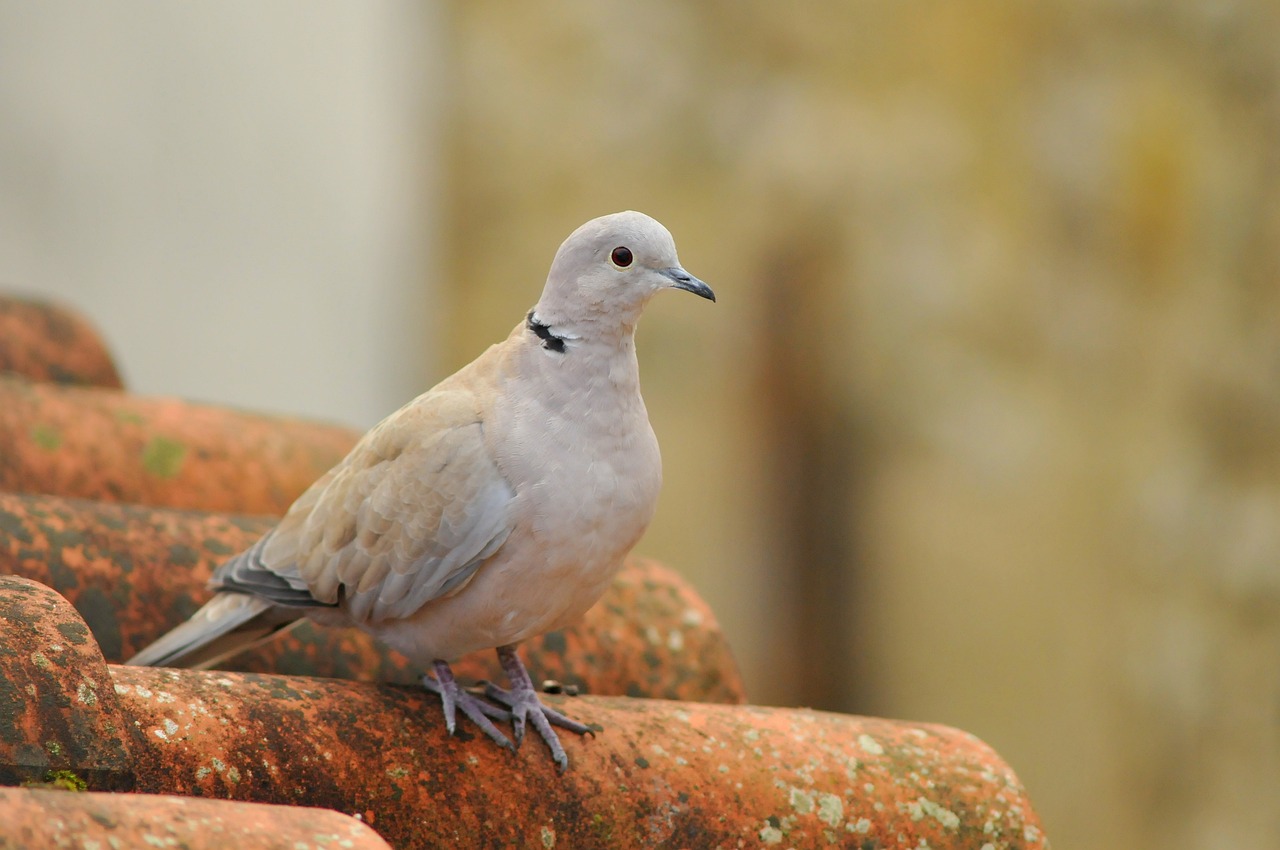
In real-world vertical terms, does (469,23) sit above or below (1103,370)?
above

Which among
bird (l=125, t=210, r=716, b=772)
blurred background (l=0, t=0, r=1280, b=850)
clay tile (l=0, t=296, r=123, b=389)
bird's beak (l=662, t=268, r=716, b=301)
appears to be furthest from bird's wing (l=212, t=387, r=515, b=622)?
blurred background (l=0, t=0, r=1280, b=850)

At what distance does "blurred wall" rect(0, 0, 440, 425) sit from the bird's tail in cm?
467

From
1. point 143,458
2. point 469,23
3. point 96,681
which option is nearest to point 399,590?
point 96,681

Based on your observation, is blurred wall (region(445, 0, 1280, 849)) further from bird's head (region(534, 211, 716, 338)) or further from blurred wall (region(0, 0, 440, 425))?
bird's head (region(534, 211, 716, 338))

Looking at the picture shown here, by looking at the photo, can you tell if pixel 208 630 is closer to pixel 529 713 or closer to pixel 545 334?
pixel 529 713

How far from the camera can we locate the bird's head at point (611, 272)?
2260mm

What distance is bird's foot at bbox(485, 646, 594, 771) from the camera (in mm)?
2072

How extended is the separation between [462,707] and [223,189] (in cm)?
568

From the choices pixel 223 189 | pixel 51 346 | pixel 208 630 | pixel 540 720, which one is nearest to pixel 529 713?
pixel 540 720

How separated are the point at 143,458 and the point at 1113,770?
18.4 feet

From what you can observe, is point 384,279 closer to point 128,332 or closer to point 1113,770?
point 128,332

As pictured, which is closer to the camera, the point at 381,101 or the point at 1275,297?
the point at 1275,297

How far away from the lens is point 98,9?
6.65 meters

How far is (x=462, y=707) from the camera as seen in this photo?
2166 mm
